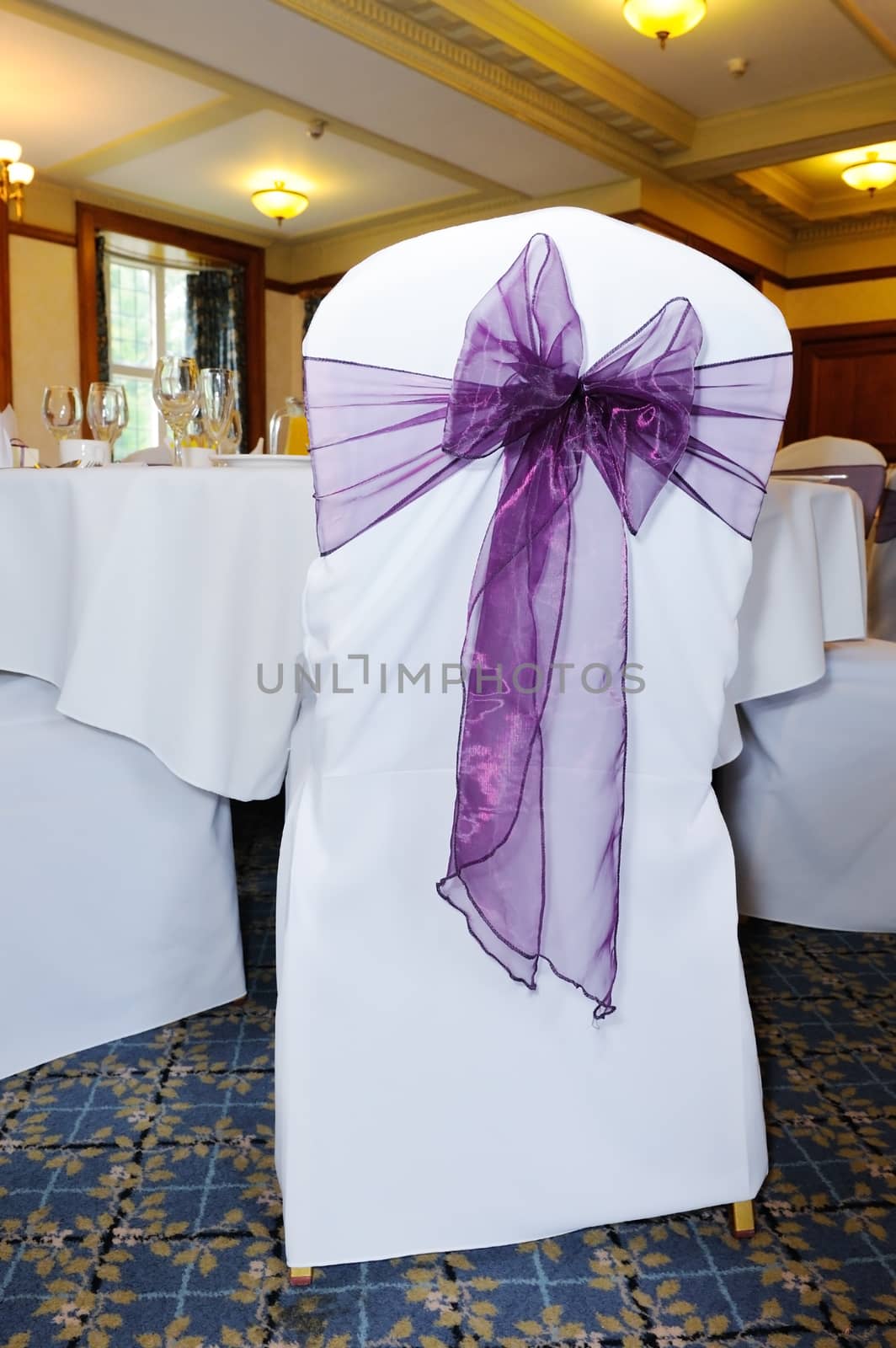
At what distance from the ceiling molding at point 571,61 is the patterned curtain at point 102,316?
3.77 meters

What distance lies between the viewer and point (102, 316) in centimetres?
773

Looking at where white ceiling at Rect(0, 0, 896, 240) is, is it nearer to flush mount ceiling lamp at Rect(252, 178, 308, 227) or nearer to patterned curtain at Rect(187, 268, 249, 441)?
flush mount ceiling lamp at Rect(252, 178, 308, 227)

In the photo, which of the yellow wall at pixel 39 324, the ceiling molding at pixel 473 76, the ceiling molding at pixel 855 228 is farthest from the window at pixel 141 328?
the ceiling molding at pixel 855 228

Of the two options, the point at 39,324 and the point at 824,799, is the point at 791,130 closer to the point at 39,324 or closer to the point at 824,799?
the point at 39,324

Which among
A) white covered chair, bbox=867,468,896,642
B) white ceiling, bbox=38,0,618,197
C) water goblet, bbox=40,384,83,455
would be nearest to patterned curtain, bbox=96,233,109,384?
white ceiling, bbox=38,0,618,197

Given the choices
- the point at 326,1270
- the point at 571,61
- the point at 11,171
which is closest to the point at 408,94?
the point at 571,61

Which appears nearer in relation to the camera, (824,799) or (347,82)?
(824,799)

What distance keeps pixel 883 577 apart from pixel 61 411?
2843 mm

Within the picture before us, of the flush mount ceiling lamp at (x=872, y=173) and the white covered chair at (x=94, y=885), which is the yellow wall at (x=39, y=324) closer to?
the flush mount ceiling lamp at (x=872, y=173)

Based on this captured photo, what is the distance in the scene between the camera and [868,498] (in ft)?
10.6

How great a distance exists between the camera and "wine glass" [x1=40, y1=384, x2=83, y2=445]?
1.99 metres

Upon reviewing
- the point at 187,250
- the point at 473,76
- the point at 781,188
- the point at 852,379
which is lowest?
the point at 852,379

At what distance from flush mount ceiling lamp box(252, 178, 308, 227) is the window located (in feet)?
5.21

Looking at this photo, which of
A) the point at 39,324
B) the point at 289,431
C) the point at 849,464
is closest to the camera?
the point at 289,431
